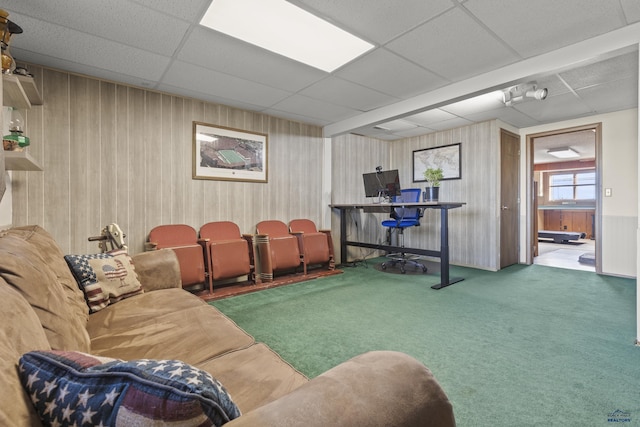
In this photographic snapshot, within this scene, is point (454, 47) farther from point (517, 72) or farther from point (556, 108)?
point (556, 108)

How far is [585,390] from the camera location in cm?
169

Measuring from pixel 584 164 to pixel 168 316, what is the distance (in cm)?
1284

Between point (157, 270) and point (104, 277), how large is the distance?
0.40 metres

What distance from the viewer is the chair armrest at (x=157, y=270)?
7.23 feet

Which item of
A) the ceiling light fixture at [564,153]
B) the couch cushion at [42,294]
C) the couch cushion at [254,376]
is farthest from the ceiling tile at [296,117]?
the ceiling light fixture at [564,153]

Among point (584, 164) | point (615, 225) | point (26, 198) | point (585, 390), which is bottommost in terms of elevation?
point (585, 390)

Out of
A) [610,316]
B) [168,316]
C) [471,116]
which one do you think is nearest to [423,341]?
[168,316]

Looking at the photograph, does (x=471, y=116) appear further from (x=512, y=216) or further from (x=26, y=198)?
(x=26, y=198)

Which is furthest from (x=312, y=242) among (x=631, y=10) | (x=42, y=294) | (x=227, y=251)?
(x=631, y=10)

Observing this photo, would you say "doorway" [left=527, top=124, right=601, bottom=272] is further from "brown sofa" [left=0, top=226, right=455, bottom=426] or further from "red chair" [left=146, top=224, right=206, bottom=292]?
"brown sofa" [left=0, top=226, right=455, bottom=426]

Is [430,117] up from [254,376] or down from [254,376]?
up

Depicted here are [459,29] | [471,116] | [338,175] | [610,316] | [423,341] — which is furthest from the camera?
[338,175]

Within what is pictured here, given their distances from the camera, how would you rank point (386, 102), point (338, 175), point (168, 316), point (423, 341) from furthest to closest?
point (338, 175) < point (386, 102) < point (423, 341) < point (168, 316)

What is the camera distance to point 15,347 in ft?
2.13
